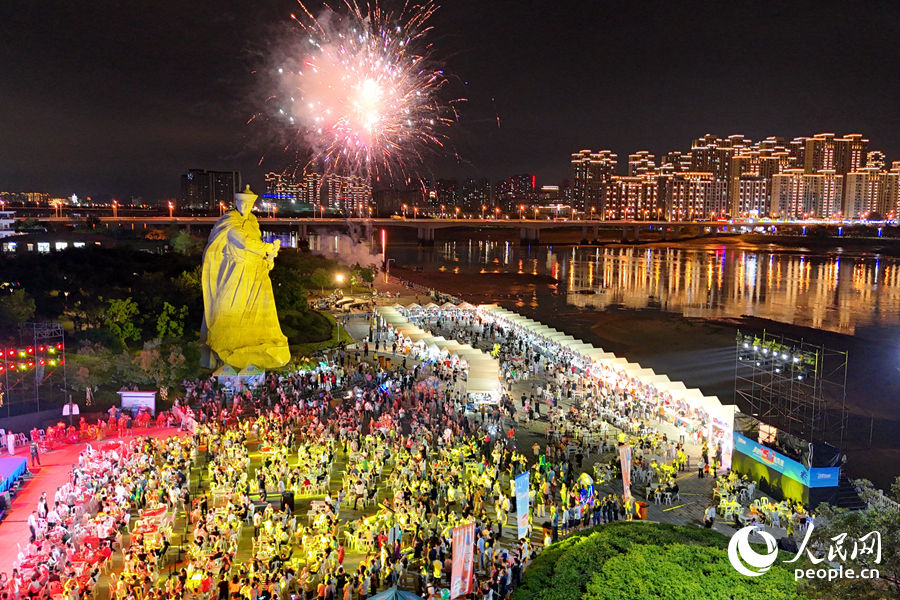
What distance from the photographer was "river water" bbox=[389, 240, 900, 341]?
4553 centimetres

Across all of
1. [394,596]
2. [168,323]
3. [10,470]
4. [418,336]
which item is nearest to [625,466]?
[394,596]

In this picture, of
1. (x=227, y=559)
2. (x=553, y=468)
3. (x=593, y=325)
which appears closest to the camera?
(x=227, y=559)

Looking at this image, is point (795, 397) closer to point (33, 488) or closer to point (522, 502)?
point (522, 502)

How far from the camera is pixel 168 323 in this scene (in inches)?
829

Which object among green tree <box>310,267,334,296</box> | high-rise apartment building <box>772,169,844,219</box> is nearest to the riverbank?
green tree <box>310,267,334,296</box>

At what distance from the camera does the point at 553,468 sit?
14789 mm

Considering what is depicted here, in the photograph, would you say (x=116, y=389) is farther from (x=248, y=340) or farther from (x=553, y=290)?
(x=553, y=290)

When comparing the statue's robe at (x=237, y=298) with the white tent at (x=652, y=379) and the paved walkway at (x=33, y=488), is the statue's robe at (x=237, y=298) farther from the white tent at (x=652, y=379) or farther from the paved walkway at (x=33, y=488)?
the white tent at (x=652, y=379)

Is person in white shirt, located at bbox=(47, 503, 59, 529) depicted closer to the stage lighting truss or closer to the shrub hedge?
the shrub hedge

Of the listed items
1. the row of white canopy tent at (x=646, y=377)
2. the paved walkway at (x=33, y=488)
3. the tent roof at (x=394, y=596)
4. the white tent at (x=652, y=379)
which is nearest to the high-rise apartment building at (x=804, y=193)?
the row of white canopy tent at (x=646, y=377)

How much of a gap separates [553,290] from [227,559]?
48987 mm

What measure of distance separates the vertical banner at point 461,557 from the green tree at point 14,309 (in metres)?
17.3

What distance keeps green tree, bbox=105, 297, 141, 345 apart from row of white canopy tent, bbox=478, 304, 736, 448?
48.9 ft

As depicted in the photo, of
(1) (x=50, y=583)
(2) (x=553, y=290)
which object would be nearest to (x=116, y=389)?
(1) (x=50, y=583)
